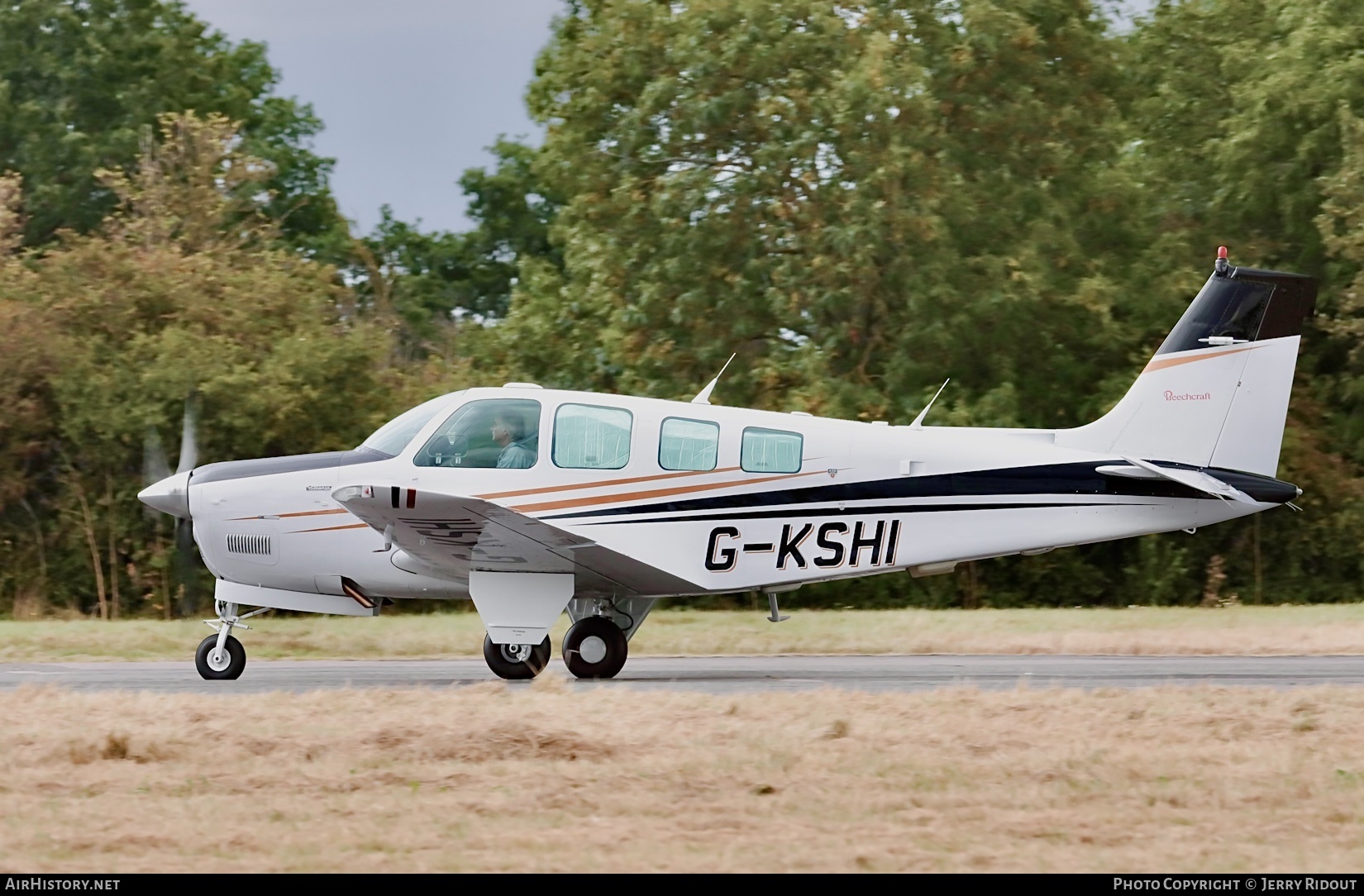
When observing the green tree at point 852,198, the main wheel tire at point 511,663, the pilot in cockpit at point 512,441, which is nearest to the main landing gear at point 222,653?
the main wheel tire at point 511,663

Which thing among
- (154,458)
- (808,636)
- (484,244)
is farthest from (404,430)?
(484,244)

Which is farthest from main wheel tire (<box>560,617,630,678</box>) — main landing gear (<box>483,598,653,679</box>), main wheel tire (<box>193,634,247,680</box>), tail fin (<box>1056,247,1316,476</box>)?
tail fin (<box>1056,247,1316,476</box>)

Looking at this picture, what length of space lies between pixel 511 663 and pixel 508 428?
176cm

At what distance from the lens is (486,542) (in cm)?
1136

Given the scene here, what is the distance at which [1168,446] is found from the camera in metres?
12.4

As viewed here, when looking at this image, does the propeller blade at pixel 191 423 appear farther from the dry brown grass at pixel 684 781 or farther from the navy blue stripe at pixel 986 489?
the dry brown grass at pixel 684 781

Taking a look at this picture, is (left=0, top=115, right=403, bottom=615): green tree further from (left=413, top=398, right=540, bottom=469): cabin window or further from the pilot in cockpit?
the pilot in cockpit

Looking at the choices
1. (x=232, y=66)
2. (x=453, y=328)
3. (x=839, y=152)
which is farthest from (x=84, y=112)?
(x=839, y=152)

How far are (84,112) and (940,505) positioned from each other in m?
32.0

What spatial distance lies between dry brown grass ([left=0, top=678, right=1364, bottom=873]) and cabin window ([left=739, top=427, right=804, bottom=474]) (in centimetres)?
260

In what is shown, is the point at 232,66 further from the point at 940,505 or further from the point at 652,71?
the point at 940,505

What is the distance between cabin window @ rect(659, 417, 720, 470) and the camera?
38.8 ft

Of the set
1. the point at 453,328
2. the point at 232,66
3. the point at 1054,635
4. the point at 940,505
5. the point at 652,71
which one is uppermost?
the point at 232,66

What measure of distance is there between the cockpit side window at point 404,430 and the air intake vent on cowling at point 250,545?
1075 millimetres
